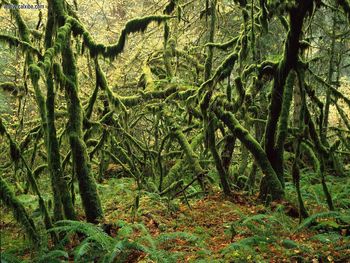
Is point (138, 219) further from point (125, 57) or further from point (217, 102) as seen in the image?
point (125, 57)

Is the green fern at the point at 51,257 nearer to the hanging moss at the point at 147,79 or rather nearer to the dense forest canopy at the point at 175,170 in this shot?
the dense forest canopy at the point at 175,170

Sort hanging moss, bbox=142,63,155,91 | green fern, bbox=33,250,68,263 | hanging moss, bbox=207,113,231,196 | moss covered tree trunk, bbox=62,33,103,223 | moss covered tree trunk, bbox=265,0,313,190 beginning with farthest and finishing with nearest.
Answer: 1. hanging moss, bbox=142,63,155,91
2. hanging moss, bbox=207,113,231,196
3. moss covered tree trunk, bbox=62,33,103,223
4. moss covered tree trunk, bbox=265,0,313,190
5. green fern, bbox=33,250,68,263

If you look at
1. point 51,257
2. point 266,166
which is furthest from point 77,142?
point 266,166

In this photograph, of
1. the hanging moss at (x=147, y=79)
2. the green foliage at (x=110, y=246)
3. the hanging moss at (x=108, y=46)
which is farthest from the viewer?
the hanging moss at (x=147, y=79)

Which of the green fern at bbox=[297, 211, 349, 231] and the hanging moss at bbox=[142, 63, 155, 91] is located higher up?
the hanging moss at bbox=[142, 63, 155, 91]

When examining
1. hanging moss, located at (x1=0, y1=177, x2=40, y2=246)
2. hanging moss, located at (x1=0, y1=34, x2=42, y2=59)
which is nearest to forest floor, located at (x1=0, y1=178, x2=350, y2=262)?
hanging moss, located at (x1=0, y1=177, x2=40, y2=246)

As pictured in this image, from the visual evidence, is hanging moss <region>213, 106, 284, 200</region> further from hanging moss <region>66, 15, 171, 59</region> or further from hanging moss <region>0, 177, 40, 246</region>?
hanging moss <region>0, 177, 40, 246</region>

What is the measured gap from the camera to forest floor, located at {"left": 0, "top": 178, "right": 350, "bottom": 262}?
6.00m

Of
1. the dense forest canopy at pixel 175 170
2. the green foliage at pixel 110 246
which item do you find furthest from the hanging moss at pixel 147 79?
the green foliage at pixel 110 246

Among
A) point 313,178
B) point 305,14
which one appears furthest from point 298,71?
point 313,178

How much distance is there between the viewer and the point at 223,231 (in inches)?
299

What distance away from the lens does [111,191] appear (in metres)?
10.7

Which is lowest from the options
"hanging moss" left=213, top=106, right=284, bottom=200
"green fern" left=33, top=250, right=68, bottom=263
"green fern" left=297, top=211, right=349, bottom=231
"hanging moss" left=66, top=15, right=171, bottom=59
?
"green fern" left=33, top=250, right=68, bottom=263

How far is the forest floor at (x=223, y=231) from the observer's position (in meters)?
6.00
